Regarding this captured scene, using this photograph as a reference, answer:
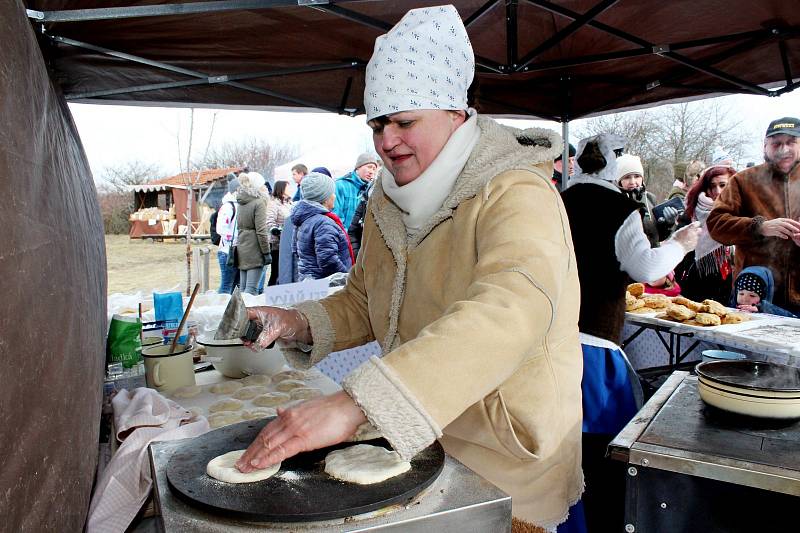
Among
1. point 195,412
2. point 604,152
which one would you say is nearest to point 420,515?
point 195,412

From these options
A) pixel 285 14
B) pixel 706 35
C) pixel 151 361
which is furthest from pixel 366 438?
pixel 706 35

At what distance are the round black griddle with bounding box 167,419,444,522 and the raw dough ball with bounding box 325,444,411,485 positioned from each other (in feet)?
0.03

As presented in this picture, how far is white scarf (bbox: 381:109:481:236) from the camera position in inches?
52.7

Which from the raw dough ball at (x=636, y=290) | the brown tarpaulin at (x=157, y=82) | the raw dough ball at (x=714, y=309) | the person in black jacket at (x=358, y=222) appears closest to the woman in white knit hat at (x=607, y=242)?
the raw dough ball at (x=714, y=309)

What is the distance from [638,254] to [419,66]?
2.11 meters

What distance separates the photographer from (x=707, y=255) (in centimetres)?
467

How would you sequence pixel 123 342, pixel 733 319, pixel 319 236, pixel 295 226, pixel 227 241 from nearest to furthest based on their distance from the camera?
pixel 123 342 → pixel 733 319 → pixel 319 236 → pixel 295 226 → pixel 227 241

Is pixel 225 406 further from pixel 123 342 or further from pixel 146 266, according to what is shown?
pixel 146 266

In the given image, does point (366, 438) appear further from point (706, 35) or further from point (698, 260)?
point (698, 260)

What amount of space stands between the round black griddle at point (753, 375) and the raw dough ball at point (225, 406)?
1254 mm

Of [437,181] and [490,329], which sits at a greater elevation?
[437,181]

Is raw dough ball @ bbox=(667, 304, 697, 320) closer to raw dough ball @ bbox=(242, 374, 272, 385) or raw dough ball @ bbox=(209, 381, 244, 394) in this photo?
raw dough ball @ bbox=(242, 374, 272, 385)

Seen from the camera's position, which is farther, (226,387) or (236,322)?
(226,387)

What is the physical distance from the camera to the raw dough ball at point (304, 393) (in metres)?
1.81
